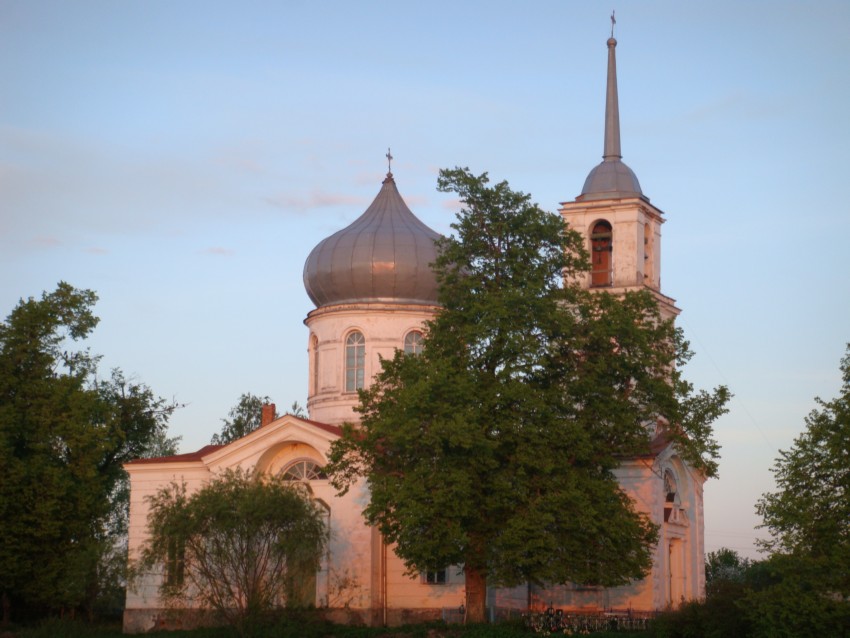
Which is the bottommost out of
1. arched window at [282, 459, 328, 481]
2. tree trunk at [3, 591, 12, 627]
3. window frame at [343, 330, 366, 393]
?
tree trunk at [3, 591, 12, 627]

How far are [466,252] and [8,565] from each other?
17490mm

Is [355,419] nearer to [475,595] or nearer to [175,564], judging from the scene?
[175,564]

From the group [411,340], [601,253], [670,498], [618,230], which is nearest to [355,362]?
[411,340]

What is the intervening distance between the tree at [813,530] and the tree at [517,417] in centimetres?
583

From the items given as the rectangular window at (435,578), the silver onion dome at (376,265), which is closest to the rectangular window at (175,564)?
the rectangular window at (435,578)

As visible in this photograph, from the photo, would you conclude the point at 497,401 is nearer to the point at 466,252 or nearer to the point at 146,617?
the point at 466,252

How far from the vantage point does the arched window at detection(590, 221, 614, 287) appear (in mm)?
44375

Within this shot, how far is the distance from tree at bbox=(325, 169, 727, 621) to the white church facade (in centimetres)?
345

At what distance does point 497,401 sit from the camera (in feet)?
121

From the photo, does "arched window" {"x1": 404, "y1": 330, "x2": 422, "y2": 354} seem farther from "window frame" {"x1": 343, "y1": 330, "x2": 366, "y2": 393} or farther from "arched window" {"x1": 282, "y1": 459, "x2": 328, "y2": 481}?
"arched window" {"x1": 282, "y1": 459, "x2": 328, "y2": 481}

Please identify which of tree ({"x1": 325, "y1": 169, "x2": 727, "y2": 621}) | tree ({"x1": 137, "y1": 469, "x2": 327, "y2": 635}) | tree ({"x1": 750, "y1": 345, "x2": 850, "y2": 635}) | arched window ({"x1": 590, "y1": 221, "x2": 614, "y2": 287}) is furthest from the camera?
arched window ({"x1": 590, "y1": 221, "x2": 614, "y2": 287})

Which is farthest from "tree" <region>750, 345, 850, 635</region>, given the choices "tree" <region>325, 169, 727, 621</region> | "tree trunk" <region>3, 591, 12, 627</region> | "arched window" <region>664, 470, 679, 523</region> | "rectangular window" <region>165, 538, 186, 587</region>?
A: "tree trunk" <region>3, 591, 12, 627</region>

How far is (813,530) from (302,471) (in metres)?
18.6

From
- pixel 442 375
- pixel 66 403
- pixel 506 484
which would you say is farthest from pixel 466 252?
pixel 66 403
